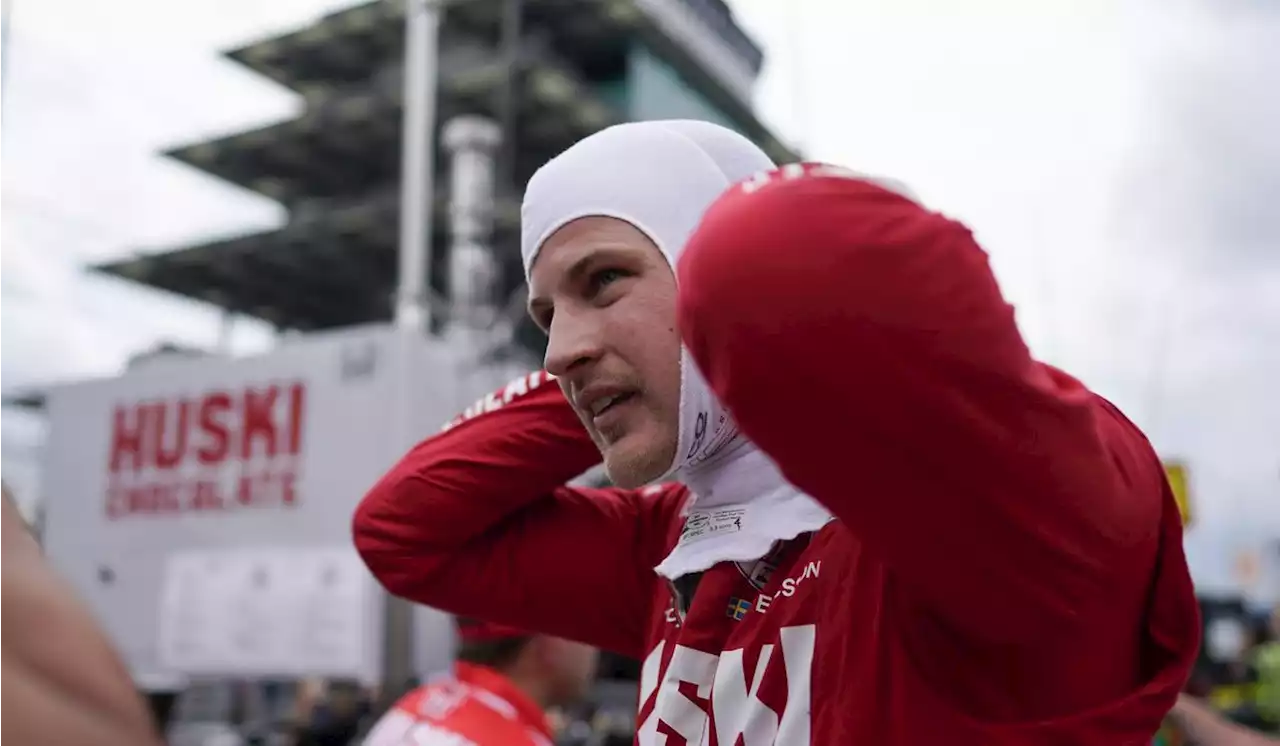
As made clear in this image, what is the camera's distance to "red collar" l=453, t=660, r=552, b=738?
2.15 m

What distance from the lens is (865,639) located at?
71 cm

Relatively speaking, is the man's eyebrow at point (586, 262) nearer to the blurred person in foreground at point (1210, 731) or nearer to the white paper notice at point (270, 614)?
the blurred person in foreground at point (1210, 731)

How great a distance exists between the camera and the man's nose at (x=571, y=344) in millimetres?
923

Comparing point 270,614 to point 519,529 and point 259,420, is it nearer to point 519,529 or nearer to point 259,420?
point 259,420

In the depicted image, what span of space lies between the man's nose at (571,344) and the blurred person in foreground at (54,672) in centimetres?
49

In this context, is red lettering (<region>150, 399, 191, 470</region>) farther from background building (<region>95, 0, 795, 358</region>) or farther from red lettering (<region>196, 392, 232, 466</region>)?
background building (<region>95, 0, 795, 358</region>)

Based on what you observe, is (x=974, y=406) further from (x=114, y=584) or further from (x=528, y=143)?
(x=528, y=143)

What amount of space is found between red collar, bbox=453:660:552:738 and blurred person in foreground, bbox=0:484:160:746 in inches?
68.3

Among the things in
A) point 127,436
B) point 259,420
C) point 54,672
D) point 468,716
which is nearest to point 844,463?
point 54,672

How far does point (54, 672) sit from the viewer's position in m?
0.45

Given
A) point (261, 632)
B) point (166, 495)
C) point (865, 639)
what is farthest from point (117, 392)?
point (865, 639)

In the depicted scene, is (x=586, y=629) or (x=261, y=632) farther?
(x=261, y=632)

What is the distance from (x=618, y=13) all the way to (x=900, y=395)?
1748 cm

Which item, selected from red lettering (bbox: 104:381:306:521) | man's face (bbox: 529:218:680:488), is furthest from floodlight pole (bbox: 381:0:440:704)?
man's face (bbox: 529:218:680:488)
